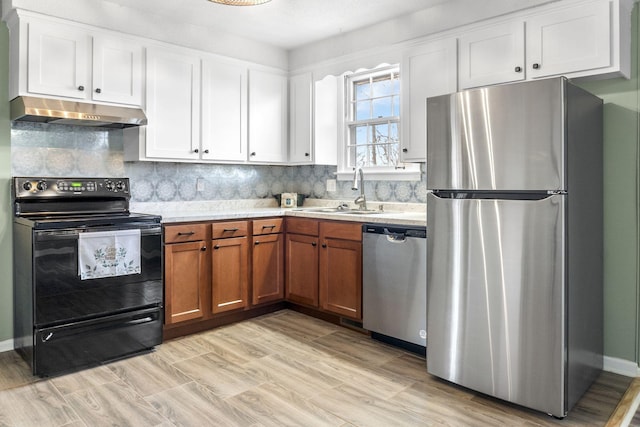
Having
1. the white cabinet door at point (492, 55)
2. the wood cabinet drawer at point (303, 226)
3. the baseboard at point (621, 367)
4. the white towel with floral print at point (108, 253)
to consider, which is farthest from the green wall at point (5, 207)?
the baseboard at point (621, 367)

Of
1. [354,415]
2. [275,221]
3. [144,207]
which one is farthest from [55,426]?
[275,221]

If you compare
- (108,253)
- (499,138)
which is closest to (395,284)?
(499,138)

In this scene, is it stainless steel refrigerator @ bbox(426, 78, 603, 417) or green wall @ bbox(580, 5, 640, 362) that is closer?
stainless steel refrigerator @ bbox(426, 78, 603, 417)

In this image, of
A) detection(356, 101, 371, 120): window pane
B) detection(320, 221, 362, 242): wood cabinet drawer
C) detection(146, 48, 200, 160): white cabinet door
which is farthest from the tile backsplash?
detection(320, 221, 362, 242): wood cabinet drawer

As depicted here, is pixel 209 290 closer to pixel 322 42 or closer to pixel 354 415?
pixel 354 415

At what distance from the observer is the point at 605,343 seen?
9.21ft

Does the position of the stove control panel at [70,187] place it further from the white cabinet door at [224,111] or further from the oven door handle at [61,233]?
the white cabinet door at [224,111]

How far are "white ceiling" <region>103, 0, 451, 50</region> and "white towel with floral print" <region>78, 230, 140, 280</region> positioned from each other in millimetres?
1674

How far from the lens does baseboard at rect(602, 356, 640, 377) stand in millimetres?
2709

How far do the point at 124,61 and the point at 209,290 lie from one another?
1.77 meters

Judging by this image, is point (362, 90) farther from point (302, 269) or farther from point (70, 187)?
point (70, 187)

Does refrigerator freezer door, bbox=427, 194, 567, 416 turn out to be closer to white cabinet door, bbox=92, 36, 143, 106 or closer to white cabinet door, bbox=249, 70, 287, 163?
white cabinet door, bbox=249, 70, 287, 163

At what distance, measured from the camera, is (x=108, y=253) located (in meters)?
2.88

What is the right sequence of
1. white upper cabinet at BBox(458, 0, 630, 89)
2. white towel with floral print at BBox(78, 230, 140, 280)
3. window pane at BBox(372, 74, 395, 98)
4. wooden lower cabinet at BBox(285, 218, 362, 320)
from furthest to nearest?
window pane at BBox(372, 74, 395, 98)
wooden lower cabinet at BBox(285, 218, 362, 320)
white towel with floral print at BBox(78, 230, 140, 280)
white upper cabinet at BBox(458, 0, 630, 89)
